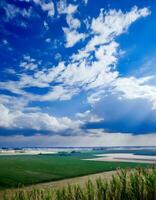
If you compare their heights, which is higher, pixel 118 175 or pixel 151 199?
pixel 118 175

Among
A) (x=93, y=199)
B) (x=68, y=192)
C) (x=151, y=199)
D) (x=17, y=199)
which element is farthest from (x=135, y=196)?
(x=17, y=199)

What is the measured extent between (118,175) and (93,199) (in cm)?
112

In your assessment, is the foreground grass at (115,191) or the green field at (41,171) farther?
the green field at (41,171)

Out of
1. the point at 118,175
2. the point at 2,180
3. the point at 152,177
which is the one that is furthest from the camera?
the point at 2,180

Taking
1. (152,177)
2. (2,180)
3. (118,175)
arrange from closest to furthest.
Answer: (152,177), (118,175), (2,180)

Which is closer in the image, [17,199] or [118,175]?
[17,199]

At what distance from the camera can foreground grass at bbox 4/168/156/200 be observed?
755cm

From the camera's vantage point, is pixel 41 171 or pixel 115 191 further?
pixel 41 171

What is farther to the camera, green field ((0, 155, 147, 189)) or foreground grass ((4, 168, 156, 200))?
green field ((0, 155, 147, 189))

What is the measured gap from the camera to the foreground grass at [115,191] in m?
7.55

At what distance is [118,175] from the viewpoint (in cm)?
834

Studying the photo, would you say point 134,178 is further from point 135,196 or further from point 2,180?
point 2,180

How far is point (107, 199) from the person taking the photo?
25.3 ft

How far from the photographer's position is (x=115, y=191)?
7914 mm
